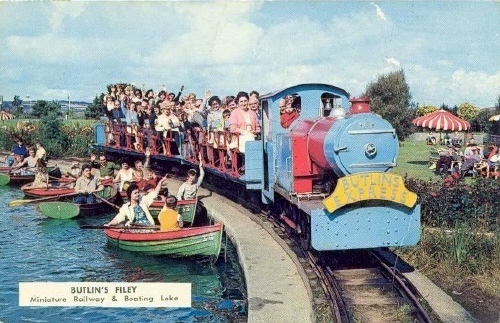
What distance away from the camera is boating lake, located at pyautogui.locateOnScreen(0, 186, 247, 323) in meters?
8.78

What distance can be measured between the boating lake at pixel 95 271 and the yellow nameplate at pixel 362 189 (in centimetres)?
228

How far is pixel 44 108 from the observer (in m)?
14.4

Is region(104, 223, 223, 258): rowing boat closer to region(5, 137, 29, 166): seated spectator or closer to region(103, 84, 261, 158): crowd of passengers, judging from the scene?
region(103, 84, 261, 158): crowd of passengers

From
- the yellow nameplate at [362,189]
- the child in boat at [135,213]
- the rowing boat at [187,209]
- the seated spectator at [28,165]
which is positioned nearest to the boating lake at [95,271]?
the child in boat at [135,213]

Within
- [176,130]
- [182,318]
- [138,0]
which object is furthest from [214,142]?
[138,0]

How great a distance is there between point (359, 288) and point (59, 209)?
10.1 m

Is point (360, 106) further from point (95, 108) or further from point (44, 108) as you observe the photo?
point (95, 108)

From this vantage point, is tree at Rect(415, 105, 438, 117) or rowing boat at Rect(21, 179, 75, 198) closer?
rowing boat at Rect(21, 179, 75, 198)

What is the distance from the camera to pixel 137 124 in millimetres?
20781

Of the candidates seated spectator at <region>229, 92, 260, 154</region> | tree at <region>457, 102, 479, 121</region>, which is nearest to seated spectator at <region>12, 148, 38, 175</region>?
seated spectator at <region>229, 92, 260, 154</region>

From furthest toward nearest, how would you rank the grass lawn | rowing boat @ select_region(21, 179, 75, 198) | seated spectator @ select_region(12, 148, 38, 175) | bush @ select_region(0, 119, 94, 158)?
seated spectator @ select_region(12, 148, 38, 175) < bush @ select_region(0, 119, 94, 158) < the grass lawn < rowing boat @ select_region(21, 179, 75, 198)

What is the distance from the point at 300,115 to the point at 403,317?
16.2 feet

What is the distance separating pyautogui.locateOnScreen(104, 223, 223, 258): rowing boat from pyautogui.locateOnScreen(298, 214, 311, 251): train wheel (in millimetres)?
1541

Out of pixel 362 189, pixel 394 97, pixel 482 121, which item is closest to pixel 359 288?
pixel 362 189
